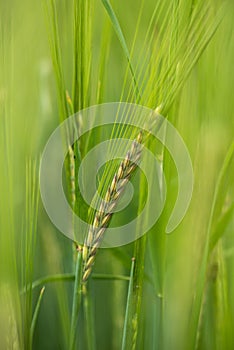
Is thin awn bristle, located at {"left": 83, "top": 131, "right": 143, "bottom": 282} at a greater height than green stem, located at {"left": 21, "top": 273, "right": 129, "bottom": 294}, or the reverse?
thin awn bristle, located at {"left": 83, "top": 131, "right": 143, "bottom": 282}

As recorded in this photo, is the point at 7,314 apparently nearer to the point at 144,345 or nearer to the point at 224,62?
the point at 144,345

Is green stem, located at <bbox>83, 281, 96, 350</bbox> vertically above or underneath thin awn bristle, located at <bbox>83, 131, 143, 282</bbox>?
underneath

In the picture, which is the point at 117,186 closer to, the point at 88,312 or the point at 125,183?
the point at 125,183

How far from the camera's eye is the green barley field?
1.34 ft

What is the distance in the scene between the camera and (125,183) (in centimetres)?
40

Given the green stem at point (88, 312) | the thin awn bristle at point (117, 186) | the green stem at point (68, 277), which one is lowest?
the green stem at point (88, 312)

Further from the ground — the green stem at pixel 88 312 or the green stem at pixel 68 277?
the green stem at pixel 68 277

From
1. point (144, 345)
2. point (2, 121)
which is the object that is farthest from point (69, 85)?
point (144, 345)

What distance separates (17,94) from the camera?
0.51m

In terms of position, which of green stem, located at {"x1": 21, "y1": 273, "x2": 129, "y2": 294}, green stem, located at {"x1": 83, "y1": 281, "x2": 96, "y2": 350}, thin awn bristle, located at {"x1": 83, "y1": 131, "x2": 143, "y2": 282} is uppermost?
thin awn bristle, located at {"x1": 83, "y1": 131, "x2": 143, "y2": 282}

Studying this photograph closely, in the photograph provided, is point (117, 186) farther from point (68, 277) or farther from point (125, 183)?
point (68, 277)

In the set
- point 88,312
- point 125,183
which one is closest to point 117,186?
point 125,183

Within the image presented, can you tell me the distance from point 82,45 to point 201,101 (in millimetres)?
116

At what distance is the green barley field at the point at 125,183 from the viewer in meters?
0.41
